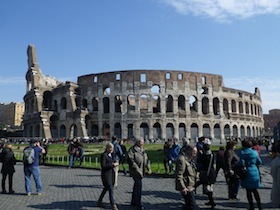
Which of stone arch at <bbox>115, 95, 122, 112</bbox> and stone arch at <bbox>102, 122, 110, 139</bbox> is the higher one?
stone arch at <bbox>115, 95, 122, 112</bbox>

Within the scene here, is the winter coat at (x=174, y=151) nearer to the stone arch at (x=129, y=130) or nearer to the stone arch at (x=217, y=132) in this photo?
the stone arch at (x=129, y=130)

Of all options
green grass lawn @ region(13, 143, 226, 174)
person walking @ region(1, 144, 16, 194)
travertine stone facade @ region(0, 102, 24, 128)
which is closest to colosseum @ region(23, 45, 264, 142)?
green grass lawn @ region(13, 143, 226, 174)

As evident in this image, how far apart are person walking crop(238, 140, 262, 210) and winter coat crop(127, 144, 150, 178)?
2203mm

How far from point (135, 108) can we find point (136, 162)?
4028 centimetres

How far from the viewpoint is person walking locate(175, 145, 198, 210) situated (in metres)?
5.53

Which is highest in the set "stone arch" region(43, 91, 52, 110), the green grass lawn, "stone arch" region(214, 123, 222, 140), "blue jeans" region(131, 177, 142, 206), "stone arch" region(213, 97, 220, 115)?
"stone arch" region(43, 91, 52, 110)

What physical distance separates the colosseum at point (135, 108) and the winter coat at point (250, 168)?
38663 mm

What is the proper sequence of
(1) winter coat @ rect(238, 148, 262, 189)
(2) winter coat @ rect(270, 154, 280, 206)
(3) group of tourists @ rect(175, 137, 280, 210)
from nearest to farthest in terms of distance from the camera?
(2) winter coat @ rect(270, 154, 280, 206)
(3) group of tourists @ rect(175, 137, 280, 210)
(1) winter coat @ rect(238, 148, 262, 189)

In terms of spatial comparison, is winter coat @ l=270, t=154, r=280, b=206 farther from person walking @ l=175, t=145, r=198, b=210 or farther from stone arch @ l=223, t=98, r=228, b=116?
stone arch @ l=223, t=98, r=228, b=116

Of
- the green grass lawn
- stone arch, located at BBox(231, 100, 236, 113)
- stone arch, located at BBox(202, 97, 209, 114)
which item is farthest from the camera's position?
stone arch, located at BBox(231, 100, 236, 113)

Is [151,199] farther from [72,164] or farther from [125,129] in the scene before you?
[125,129]

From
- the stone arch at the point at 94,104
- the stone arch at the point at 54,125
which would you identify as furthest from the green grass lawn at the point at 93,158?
the stone arch at the point at 94,104

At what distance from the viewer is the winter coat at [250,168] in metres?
6.33

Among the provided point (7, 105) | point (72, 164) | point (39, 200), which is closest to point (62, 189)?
point (39, 200)
